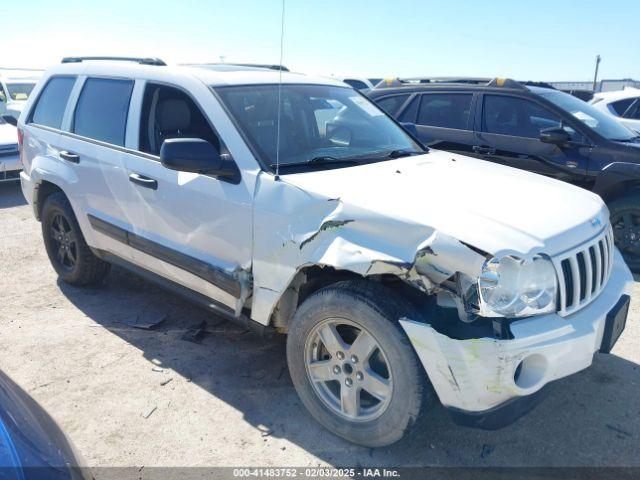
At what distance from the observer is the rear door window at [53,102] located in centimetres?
456

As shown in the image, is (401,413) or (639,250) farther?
(639,250)

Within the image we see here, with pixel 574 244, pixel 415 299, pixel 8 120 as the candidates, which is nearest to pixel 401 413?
pixel 415 299

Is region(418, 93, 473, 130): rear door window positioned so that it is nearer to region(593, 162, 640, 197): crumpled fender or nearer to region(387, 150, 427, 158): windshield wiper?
region(593, 162, 640, 197): crumpled fender

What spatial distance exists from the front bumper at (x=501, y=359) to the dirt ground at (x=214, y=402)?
304mm

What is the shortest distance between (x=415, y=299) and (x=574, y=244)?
30.5 inches

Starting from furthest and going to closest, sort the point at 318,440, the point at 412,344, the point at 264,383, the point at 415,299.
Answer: the point at 264,383 → the point at 318,440 → the point at 415,299 → the point at 412,344

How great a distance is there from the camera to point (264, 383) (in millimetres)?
3395

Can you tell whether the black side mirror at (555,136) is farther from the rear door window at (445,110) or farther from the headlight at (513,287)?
the headlight at (513,287)

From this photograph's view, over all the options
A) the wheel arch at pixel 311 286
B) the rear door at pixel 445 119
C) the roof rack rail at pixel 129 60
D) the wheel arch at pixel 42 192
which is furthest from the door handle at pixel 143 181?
the rear door at pixel 445 119

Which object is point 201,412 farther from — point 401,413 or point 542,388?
point 542,388

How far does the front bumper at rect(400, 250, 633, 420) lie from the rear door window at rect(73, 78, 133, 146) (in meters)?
2.64

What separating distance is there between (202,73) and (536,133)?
390 centimetres

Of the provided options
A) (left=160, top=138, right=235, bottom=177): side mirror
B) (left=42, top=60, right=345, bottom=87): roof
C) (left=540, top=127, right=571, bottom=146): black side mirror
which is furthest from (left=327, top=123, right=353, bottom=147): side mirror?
(left=540, top=127, right=571, bottom=146): black side mirror

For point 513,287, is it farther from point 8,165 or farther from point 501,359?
point 8,165
